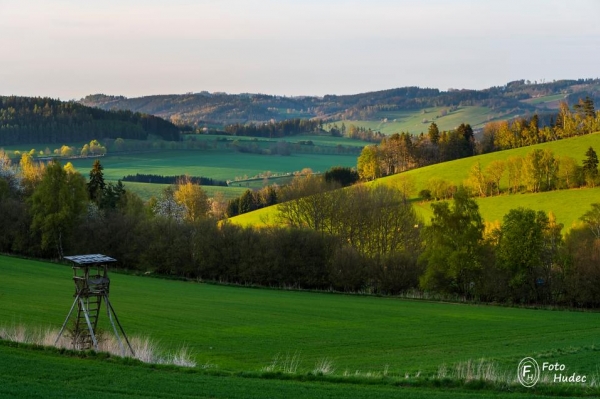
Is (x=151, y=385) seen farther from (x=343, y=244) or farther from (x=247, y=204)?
(x=247, y=204)

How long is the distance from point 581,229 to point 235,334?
169 ft

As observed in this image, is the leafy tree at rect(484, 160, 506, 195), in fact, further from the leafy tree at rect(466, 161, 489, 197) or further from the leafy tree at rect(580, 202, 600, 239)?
the leafy tree at rect(580, 202, 600, 239)

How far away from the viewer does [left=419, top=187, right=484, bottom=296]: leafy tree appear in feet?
212

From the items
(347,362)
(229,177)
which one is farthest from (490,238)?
(229,177)

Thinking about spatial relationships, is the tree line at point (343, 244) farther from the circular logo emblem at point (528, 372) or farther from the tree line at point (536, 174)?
the circular logo emblem at point (528, 372)

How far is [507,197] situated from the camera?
354 ft

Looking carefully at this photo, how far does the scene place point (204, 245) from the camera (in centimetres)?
7369

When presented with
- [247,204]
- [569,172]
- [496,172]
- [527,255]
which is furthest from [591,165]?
[247,204]

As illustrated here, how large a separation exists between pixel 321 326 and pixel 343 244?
119ft

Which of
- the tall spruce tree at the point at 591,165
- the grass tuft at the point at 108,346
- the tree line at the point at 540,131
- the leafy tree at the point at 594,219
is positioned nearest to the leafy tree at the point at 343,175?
the tree line at the point at 540,131

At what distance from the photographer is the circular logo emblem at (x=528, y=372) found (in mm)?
19078

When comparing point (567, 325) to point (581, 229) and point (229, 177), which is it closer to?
point (581, 229)

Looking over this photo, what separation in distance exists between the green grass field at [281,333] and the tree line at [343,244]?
6.27 meters

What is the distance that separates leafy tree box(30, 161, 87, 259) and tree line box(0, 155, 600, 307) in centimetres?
13
